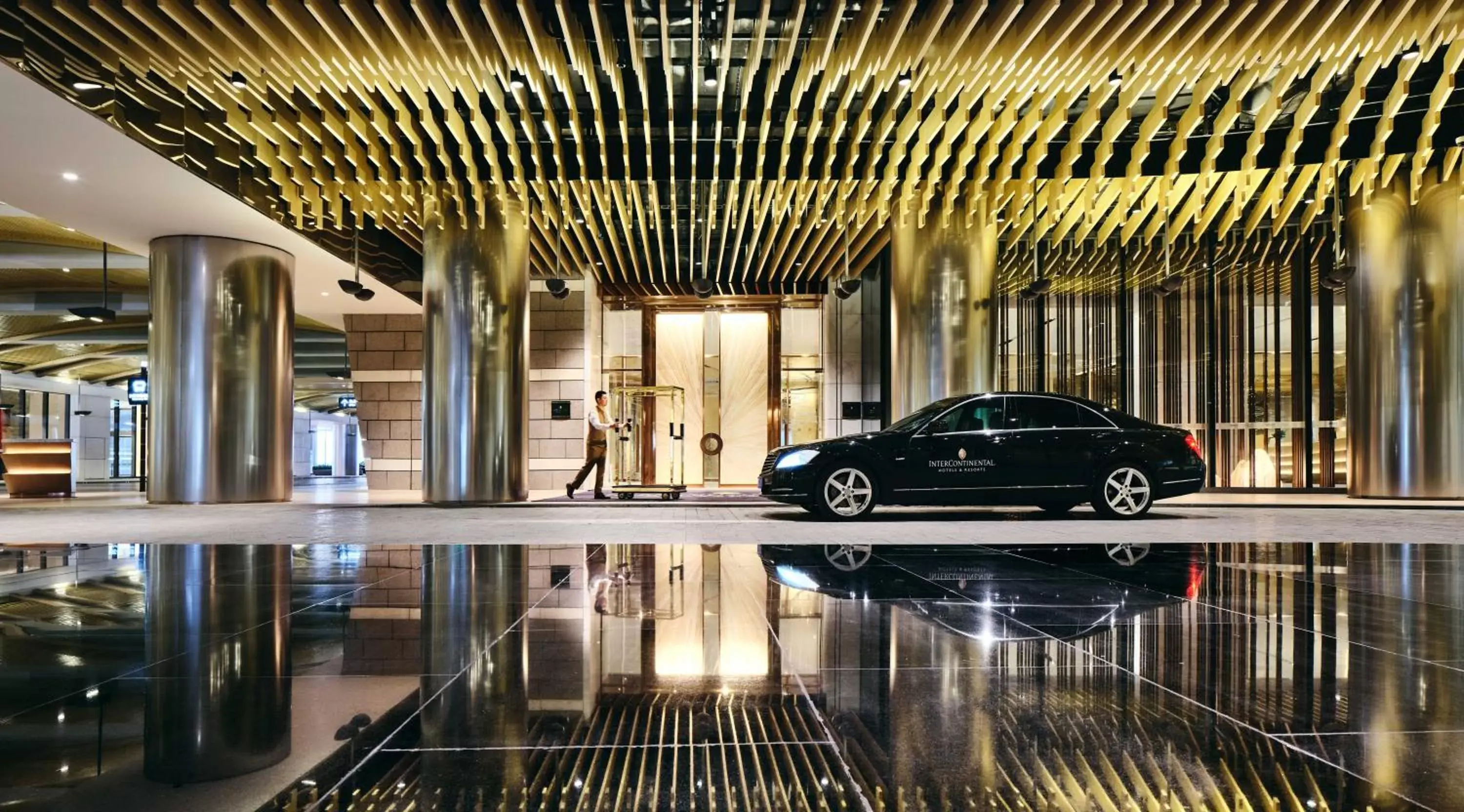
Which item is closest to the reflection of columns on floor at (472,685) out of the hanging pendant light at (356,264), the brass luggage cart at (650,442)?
the brass luggage cart at (650,442)

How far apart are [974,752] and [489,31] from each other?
8.38 metres

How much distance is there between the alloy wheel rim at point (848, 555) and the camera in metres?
5.68

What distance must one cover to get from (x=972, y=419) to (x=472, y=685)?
7780 mm

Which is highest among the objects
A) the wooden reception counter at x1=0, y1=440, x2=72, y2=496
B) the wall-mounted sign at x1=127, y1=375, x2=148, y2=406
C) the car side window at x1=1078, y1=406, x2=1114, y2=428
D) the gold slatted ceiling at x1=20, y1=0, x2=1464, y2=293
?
the gold slatted ceiling at x1=20, y1=0, x2=1464, y2=293

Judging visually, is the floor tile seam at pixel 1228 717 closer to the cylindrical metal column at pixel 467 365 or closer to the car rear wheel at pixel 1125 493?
the car rear wheel at pixel 1125 493

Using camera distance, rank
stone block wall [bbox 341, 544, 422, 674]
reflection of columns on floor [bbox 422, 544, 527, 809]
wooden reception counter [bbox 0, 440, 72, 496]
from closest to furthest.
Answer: reflection of columns on floor [bbox 422, 544, 527, 809] → stone block wall [bbox 341, 544, 422, 674] → wooden reception counter [bbox 0, 440, 72, 496]

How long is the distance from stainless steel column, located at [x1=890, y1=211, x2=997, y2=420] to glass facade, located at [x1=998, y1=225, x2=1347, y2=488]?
15.7 feet

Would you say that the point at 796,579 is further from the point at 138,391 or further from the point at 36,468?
the point at 138,391

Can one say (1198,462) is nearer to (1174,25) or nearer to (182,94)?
(1174,25)

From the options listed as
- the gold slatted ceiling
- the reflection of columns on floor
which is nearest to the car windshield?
the gold slatted ceiling

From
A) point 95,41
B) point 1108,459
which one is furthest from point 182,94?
point 1108,459

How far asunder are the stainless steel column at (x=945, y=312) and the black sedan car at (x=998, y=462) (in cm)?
227

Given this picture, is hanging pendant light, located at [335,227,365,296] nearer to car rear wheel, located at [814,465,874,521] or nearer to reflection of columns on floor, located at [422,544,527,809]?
car rear wheel, located at [814,465,874,521]

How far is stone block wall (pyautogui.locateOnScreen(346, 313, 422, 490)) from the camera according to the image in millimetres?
18453
